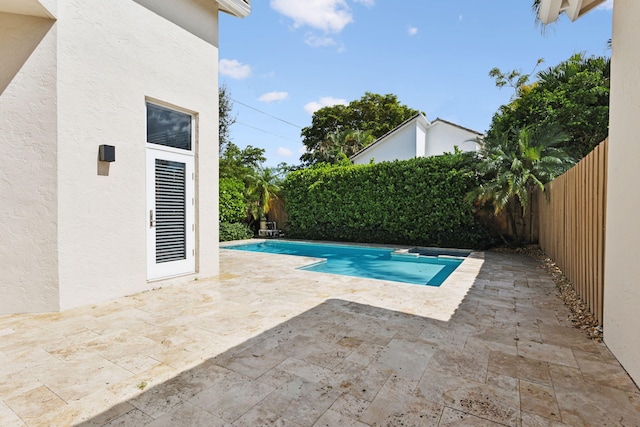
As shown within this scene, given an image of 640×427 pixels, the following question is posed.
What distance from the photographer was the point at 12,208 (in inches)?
156

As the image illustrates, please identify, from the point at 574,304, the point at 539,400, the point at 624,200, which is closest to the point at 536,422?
the point at 539,400

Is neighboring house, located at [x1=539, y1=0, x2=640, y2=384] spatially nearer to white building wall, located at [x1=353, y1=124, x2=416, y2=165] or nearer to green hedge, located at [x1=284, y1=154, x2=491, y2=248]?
green hedge, located at [x1=284, y1=154, x2=491, y2=248]

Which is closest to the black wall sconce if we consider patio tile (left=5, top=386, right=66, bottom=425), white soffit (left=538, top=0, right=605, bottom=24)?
patio tile (left=5, top=386, right=66, bottom=425)

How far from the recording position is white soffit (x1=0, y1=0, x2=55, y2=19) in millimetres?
3754

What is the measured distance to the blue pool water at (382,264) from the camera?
7852 mm

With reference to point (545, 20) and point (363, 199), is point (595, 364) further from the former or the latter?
point (363, 199)

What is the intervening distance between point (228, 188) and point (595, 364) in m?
13.1

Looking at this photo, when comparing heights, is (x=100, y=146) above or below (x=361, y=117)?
below

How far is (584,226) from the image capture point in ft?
14.3

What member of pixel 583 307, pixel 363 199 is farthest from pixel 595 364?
pixel 363 199

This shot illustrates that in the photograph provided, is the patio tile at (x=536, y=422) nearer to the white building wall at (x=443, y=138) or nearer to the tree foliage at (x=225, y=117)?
the tree foliage at (x=225, y=117)

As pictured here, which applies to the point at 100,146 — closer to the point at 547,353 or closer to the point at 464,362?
the point at 464,362

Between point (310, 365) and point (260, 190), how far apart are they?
1296 cm

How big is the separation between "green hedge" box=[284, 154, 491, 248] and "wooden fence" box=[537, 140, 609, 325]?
139 inches
